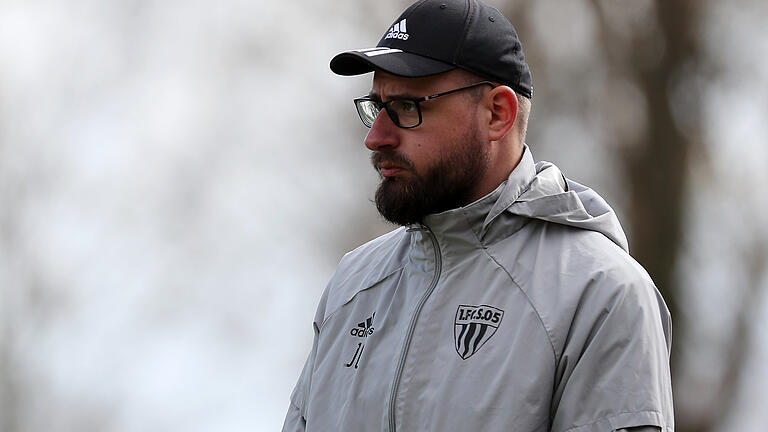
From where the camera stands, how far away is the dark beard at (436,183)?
196cm

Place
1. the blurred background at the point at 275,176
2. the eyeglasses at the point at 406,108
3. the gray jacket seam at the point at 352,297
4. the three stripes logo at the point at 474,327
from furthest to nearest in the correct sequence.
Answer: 1. the blurred background at the point at 275,176
2. the gray jacket seam at the point at 352,297
3. the eyeglasses at the point at 406,108
4. the three stripes logo at the point at 474,327

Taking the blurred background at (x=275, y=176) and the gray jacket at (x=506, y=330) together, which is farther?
the blurred background at (x=275, y=176)

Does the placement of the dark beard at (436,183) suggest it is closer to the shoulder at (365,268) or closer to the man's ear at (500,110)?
the man's ear at (500,110)

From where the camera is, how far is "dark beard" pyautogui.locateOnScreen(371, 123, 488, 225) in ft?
6.41

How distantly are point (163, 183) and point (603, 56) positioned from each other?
7.00ft

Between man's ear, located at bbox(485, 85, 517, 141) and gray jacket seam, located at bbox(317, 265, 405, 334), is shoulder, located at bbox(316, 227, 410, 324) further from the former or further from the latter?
man's ear, located at bbox(485, 85, 517, 141)

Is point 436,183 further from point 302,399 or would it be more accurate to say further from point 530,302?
point 302,399

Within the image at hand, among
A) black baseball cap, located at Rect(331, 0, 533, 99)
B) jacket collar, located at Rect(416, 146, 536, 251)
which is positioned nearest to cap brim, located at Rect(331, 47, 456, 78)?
black baseball cap, located at Rect(331, 0, 533, 99)

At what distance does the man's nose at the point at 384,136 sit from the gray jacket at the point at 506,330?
0.15m

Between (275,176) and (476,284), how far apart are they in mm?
3044

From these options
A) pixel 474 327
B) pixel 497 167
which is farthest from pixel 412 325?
pixel 497 167

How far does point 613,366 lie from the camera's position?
5.71 ft

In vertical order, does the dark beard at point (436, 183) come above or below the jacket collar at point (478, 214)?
above

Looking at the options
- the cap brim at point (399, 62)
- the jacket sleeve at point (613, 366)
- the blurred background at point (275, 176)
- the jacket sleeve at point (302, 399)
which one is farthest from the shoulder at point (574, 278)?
the blurred background at point (275, 176)
